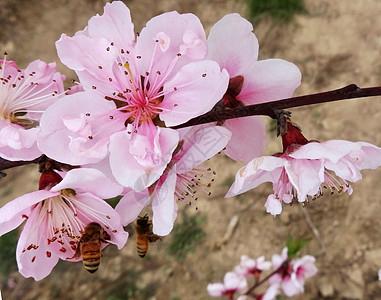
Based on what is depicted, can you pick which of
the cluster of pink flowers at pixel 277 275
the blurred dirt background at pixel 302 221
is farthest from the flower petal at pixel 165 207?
the blurred dirt background at pixel 302 221

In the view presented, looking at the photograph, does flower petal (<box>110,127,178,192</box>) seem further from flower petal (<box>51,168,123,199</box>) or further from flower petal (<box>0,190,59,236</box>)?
flower petal (<box>0,190,59,236</box>)

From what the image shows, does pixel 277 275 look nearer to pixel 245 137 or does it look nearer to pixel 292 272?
pixel 292 272

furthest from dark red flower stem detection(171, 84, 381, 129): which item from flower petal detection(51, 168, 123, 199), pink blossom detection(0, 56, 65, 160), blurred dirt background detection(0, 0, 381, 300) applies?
blurred dirt background detection(0, 0, 381, 300)

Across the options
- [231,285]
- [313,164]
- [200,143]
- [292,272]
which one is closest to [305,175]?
[313,164]

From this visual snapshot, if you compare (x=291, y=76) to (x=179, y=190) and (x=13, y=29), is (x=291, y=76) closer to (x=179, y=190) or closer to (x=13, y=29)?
(x=179, y=190)

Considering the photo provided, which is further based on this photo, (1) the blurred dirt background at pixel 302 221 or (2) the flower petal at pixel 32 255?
(1) the blurred dirt background at pixel 302 221

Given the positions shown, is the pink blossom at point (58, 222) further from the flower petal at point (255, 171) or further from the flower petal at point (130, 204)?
the flower petal at point (255, 171)

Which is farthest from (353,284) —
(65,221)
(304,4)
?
(65,221)
